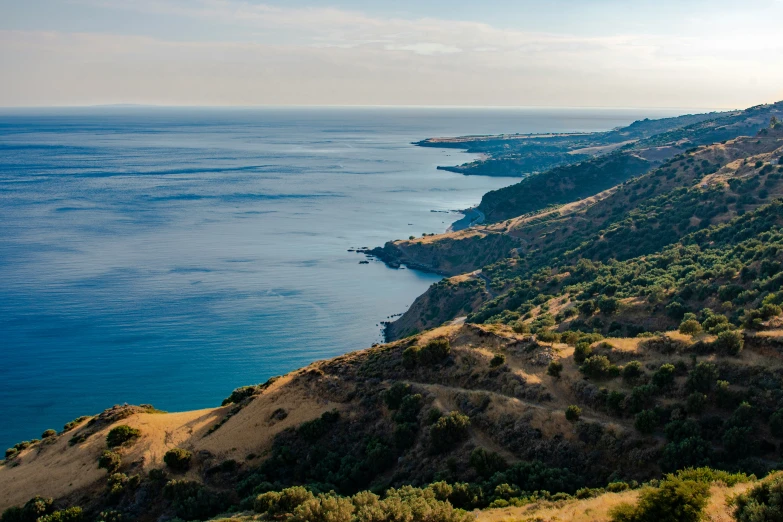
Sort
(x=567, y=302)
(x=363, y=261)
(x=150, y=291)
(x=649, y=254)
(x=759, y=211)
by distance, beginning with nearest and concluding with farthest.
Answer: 1. (x=567, y=302)
2. (x=759, y=211)
3. (x=649, y=254)
4. (x=150, y=291)
5. (x=363, y=261)

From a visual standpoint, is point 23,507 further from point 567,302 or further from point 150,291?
point 150,291

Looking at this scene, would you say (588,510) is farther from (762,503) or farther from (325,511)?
(325,511)

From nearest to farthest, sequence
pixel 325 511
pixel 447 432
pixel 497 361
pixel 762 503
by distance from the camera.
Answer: pixel 762 503 → pixel 325 511 → pixel 447 432 → pixel 497 361

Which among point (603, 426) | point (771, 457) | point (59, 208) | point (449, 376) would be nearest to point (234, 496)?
point (449, 376)

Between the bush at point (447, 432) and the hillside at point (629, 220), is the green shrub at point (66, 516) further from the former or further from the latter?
the hillside at point (629, 220)

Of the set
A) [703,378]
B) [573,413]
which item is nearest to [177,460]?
[573,413]
